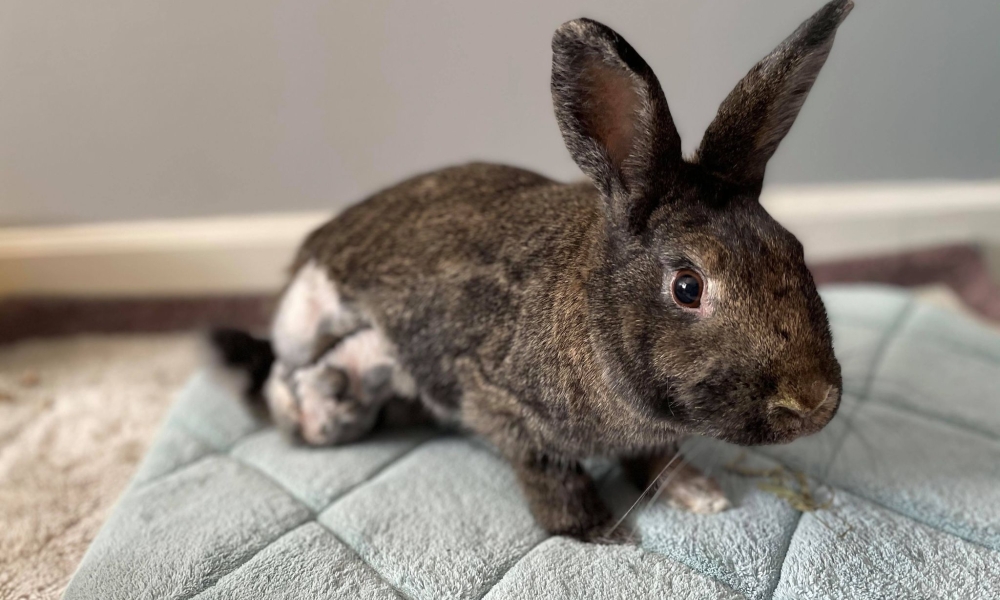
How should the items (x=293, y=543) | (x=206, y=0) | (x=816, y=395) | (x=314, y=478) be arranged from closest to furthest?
1. (x=816, y=395)
2. (x=293, y=543)
3. (x=314, y=478)
4. (x=206, y=0)

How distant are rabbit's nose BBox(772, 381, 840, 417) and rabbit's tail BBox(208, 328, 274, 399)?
0.86 meters

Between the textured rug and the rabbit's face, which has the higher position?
the rabbit's face

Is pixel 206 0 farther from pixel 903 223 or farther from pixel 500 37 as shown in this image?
pixel 903 223

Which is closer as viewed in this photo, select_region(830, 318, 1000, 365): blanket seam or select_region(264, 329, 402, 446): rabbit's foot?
select_region(264, 329, 402, 446): rabbit's foot

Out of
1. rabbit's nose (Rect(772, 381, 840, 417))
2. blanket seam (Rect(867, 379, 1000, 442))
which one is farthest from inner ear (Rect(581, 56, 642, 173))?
blanket seam (Rect(867, 379, 1000, 442))

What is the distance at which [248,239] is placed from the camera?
1672mm

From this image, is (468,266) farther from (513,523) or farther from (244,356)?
(244,356)

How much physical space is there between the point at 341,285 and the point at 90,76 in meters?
0.75

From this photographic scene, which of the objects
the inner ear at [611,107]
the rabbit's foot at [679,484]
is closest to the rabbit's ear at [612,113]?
the inner ear at [611,107]

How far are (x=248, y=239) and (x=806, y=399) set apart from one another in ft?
4.39

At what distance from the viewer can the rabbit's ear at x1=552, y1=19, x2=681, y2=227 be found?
28.1 inches

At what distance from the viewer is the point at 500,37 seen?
4.63ft

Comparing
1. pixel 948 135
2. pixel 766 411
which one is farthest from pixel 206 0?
pixel 948 135

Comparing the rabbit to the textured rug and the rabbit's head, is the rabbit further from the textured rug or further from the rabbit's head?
the textured rug
